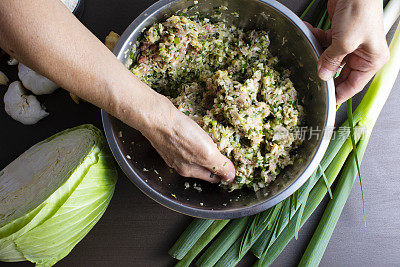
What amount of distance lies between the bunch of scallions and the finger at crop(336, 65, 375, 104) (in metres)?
0.25

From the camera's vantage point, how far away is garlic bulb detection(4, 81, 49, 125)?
1830mm

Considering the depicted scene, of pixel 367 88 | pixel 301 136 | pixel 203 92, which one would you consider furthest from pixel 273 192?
pixel 367 88

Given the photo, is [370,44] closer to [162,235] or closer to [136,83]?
[136,83]

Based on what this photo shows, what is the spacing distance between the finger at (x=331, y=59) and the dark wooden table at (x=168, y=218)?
655 millimetres

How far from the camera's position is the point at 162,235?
190cm

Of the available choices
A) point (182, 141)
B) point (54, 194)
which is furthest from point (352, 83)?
point (54, 194)

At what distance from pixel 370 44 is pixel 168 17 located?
92cm

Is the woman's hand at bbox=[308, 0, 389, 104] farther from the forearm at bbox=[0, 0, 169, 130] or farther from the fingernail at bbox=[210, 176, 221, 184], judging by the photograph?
the forearm at bbox=[0, 0, 169, 130]

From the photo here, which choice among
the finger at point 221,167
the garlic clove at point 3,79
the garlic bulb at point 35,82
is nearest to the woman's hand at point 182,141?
the finger at point 221,167

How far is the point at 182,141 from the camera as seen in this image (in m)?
1.32

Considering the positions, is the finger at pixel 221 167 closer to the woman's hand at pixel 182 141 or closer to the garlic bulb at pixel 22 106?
the woman's hand at pixel 182 141

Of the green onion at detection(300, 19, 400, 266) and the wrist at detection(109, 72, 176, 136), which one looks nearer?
the wrist at detection(109, 72, 176, 136)

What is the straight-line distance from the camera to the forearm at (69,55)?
959mm

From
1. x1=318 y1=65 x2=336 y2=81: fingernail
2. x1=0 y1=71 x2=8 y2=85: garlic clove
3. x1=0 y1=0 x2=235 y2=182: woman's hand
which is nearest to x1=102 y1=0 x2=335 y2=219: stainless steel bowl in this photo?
x1=318 y1=65 x2=336 y2=81: fingernail
